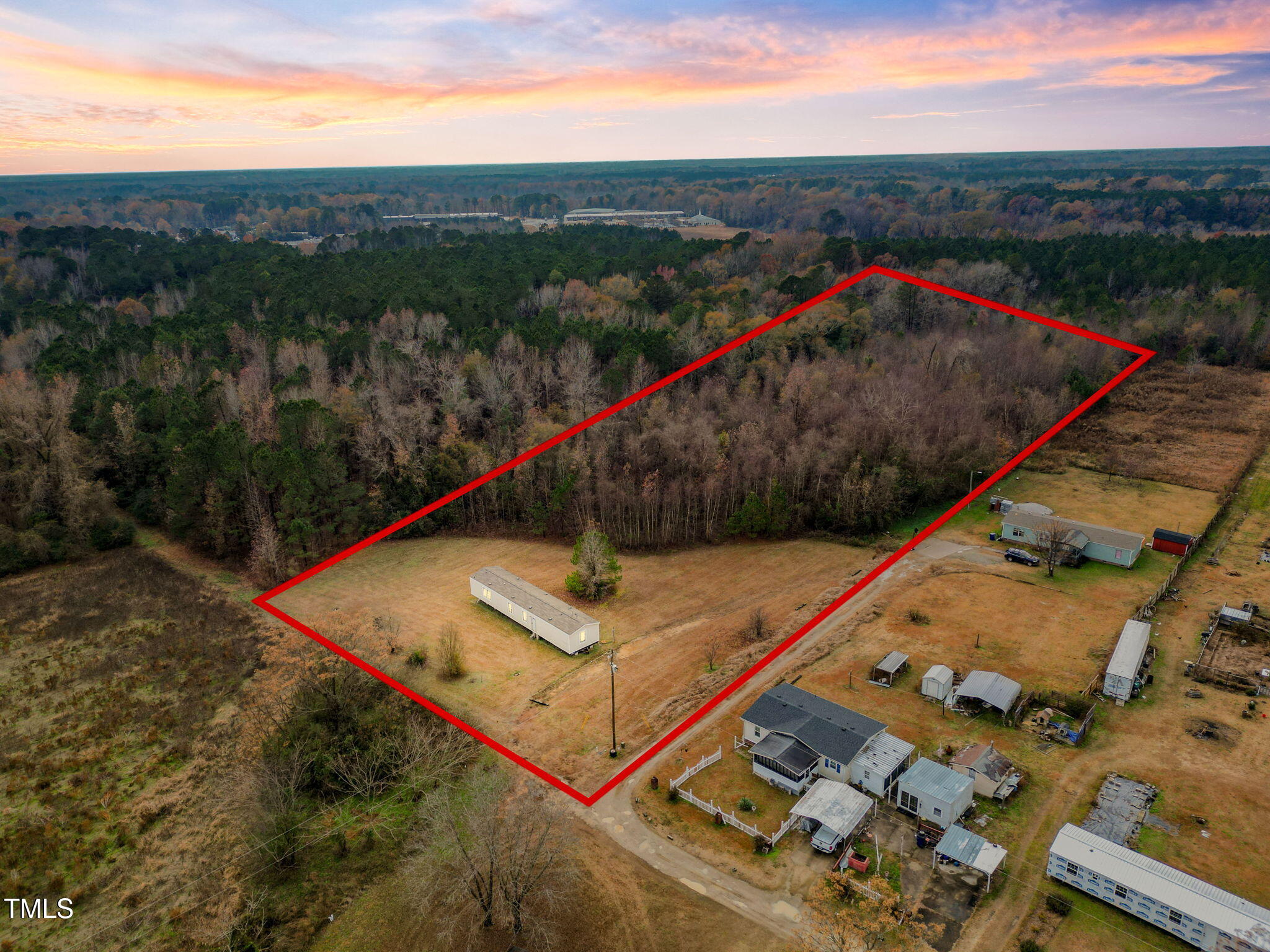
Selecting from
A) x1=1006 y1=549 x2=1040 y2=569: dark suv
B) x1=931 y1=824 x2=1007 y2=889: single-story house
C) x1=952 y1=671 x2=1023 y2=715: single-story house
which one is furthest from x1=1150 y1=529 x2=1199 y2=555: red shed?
x1=931 y1=824 x2=1007 y2=889: single-story house

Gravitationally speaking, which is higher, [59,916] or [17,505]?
[17,505]

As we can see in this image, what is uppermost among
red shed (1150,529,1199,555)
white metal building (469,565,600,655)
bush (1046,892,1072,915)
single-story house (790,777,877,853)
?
white metal building (469,565,600,655)

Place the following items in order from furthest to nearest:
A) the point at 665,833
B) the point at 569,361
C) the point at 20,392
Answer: the point at 569,361 < the point at 20,392 < the point at 665,833

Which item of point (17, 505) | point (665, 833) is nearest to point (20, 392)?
point (17, 505)

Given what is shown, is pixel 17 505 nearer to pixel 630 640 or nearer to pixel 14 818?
pixel 14 818

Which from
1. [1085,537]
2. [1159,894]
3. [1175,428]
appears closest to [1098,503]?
[1085,537]

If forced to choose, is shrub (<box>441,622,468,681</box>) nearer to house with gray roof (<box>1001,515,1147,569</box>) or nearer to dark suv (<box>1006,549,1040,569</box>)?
dark suv (<box>1006,549,1040,569</box>)
